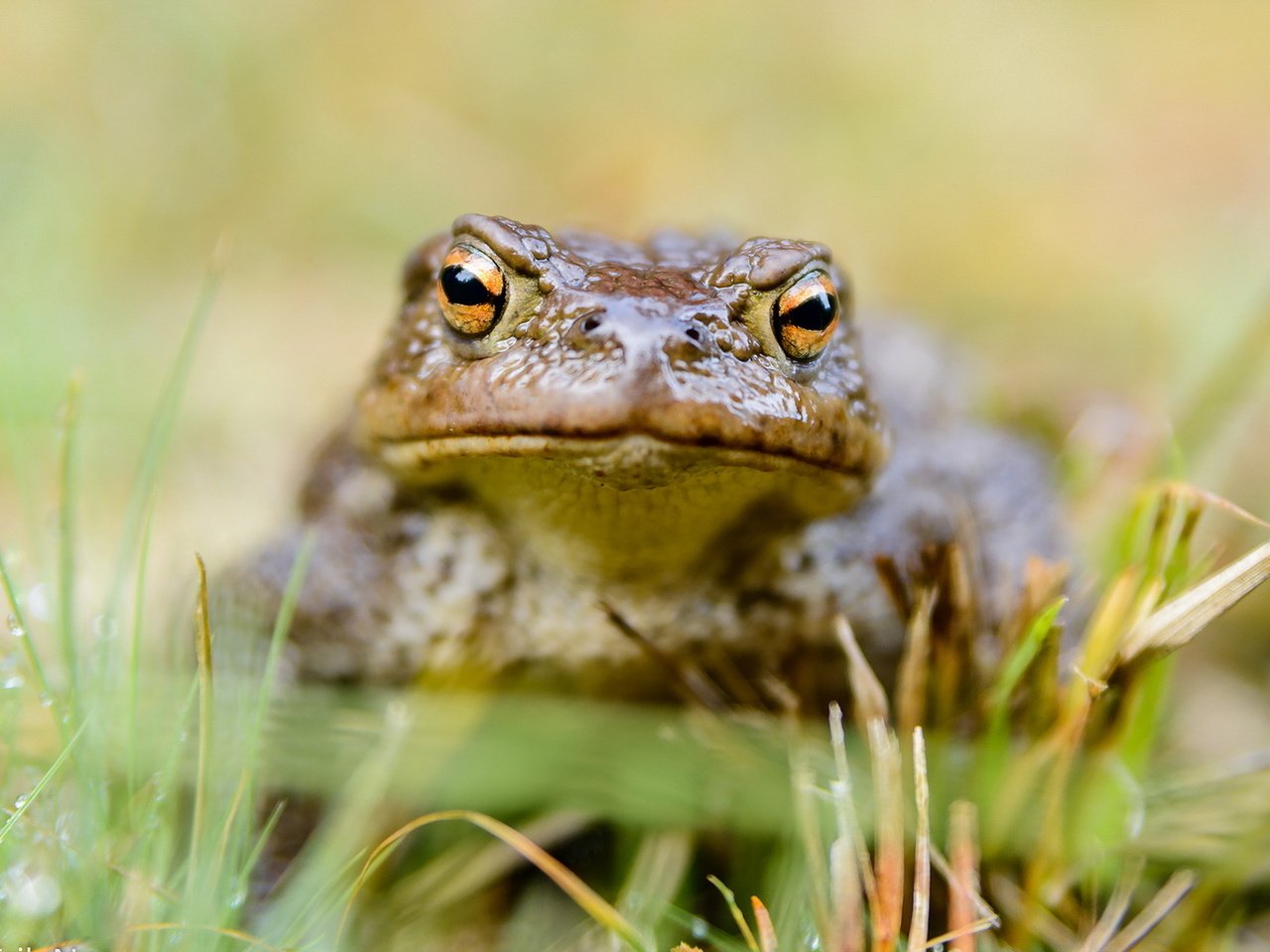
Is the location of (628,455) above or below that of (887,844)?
above

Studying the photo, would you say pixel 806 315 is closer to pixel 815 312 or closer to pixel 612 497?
pixel 815 312

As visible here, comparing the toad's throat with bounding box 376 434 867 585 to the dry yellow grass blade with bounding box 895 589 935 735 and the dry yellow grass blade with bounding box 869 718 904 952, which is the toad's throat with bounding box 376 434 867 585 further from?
the dry yellow grass blade with bounding box 869 718 904 952

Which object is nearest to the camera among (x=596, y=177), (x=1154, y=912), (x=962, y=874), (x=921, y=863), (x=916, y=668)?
(x=921, y=863)

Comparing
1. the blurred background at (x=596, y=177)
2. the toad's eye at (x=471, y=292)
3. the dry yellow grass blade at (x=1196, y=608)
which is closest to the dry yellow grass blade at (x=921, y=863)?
the dry yellow grass blade at (x=1196, y=608)

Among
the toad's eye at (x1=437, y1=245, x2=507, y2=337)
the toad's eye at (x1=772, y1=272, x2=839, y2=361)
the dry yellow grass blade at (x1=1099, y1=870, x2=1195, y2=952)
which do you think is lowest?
the dry yellow grass blade at (x1=1099, y1=870, x2=1195, y2=952)

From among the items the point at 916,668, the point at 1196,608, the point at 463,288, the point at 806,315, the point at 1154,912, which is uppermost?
the point at 463,288

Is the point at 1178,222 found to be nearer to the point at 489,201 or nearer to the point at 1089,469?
the point at 1089,469

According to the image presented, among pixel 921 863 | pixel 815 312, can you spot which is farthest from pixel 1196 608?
pixel 815 312

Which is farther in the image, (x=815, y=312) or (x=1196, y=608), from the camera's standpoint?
(x=815, y=312)

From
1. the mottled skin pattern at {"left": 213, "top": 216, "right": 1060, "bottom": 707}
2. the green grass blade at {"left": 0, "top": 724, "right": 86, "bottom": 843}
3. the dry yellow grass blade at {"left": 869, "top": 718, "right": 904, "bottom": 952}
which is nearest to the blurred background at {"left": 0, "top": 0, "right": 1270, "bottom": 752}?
the mottled skin pattern at {"left": 213, "top": 216, "right": 1060, "bottom": 707}
